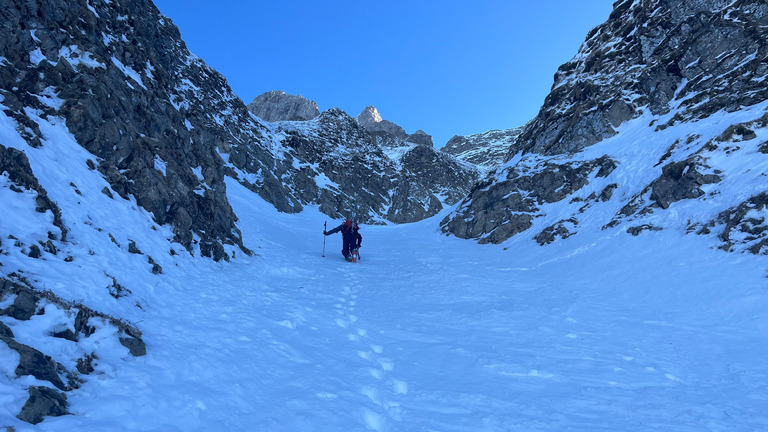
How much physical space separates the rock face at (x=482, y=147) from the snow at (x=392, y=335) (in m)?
137

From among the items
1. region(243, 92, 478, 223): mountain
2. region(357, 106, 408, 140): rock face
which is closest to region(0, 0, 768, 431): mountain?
region(243, 92, 478, 223): mountain

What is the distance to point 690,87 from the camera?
23.0 m

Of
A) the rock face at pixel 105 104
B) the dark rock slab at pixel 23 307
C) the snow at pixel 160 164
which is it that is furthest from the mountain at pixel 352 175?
the dark rock slab at pixel 23 307

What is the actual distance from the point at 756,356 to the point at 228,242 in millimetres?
16091

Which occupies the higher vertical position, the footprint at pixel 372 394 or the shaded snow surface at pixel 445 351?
the shaded snow surface at pixel 445 351

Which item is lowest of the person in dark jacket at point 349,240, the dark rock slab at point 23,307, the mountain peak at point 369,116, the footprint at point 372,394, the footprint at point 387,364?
the footprint at point 372,394

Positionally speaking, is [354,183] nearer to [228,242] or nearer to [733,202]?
[228,242]

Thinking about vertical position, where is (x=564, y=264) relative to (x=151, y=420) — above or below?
above

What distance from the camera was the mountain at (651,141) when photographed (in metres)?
14.3

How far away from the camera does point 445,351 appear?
720 cm

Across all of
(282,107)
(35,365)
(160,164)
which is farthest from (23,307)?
(282,107)

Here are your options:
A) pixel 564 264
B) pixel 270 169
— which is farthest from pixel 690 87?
pixel 270 169

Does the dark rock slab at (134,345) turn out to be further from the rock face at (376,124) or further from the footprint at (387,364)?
the rock face at (376,124)

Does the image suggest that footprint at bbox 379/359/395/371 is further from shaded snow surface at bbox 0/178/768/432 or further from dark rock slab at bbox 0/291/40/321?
dark rock slab at bbox 0/291/40/321
